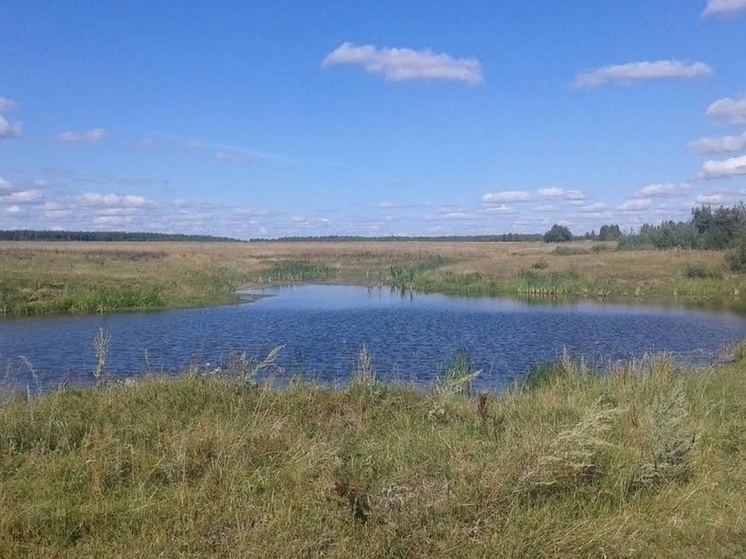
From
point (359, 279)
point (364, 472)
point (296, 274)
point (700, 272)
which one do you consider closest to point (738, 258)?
point (700, 272)

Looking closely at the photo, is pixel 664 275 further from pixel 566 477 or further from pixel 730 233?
pixel 566 477

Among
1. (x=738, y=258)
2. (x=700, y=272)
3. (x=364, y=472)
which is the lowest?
(x=364, y=472)

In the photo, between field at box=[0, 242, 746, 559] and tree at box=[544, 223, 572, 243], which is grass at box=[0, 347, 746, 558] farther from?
tree at box=[544, 223, 572, 243]

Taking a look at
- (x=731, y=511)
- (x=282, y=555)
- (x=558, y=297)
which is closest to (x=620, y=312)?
(x=558, y=297)

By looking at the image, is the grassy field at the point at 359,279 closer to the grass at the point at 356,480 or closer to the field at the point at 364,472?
the field at the point at 364,472

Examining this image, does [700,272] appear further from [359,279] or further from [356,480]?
[356,480]

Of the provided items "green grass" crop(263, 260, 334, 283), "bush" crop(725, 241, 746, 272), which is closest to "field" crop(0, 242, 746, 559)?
"bush" crop(725, 241, 746, 272)

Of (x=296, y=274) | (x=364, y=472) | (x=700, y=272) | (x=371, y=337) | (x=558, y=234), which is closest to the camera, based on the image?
(x=364, y=472)

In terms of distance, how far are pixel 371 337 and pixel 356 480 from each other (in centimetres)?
1801

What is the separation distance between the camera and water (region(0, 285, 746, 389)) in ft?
56.4

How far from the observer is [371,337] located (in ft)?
77.8

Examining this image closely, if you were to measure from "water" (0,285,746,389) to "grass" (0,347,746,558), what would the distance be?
196 inches

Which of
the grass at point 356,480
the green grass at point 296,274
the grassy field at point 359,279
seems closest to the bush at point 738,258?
the grassy field at point 359,279

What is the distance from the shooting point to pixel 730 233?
61188mm
